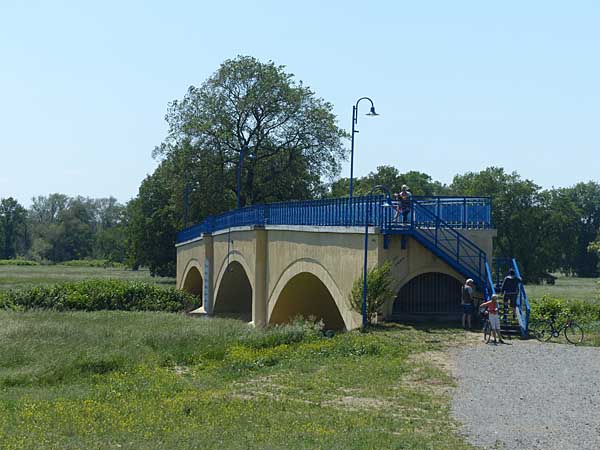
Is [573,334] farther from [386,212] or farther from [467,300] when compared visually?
[386,212]

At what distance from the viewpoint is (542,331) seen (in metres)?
19.7

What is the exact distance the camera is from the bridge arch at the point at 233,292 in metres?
41.5

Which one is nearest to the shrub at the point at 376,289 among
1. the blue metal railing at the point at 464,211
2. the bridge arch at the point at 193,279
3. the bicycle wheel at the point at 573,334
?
the blue metal railing at the point at 464,211

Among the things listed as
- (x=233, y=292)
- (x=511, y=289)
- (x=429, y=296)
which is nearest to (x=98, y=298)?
(x=233, y=292)

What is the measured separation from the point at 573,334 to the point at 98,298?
2720cm

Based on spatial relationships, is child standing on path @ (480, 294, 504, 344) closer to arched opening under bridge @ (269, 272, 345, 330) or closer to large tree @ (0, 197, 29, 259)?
arched opening under bridge @ (269, 272, 345, 330)

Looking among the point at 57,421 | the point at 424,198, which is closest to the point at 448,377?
the point at 57,421

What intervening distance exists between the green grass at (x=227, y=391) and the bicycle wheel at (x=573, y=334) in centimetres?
236

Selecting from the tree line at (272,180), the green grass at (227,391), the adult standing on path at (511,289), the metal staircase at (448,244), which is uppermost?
the tree line at (272,180)

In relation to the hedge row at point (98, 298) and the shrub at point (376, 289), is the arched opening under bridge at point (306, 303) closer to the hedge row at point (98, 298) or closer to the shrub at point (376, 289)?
the shrub at point (376, 289)

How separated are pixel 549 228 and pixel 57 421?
6507cm

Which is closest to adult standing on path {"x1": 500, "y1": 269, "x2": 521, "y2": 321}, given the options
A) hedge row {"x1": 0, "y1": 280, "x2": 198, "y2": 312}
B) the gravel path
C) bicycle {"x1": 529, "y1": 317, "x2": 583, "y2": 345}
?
bicycle {"x1": 529, "y1": 317, "x2": 583, "y2": 345}

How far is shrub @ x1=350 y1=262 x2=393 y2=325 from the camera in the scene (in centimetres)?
2056

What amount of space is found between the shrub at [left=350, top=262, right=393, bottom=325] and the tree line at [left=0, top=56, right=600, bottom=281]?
13540 mm
